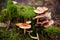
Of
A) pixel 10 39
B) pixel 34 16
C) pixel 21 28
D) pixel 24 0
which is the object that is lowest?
pixel 10 39

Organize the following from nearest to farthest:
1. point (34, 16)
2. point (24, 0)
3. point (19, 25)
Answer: point (19, 25), point (34, 16), point (24, 0)

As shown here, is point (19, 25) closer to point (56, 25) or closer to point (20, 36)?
point (20, 36)

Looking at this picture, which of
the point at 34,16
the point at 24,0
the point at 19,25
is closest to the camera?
the point at 19,25

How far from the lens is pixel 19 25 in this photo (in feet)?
7.99

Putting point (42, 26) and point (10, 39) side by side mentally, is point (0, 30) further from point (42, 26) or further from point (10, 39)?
point (42, 26)

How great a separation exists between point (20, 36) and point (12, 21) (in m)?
0.32

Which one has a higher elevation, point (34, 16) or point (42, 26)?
point (34, 16)

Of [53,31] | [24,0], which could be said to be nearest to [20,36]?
[53,31]

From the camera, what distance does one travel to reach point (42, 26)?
254 cm

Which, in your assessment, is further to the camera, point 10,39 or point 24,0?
point 24,0

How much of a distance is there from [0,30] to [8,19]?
248mm

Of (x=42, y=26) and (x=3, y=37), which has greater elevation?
(x=42, y=26)

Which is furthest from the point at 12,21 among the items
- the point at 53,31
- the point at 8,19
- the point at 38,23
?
the point at 53,31

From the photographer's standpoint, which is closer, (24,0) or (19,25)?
(19,25)
